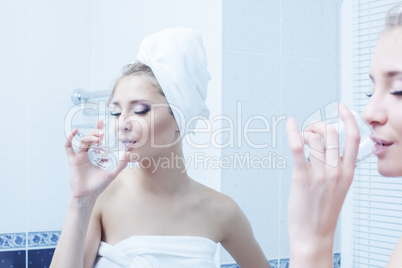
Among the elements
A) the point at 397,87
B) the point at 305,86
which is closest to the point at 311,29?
the point at 305,86

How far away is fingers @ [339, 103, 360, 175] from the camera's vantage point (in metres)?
0.56

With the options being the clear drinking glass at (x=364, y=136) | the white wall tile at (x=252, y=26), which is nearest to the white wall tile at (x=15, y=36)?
the white wall tile at (x=252, y=26)

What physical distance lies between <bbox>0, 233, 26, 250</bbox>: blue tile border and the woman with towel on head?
1.05 m

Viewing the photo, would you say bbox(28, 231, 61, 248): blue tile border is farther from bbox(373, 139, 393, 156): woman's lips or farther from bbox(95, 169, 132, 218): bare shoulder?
bbox(373, 139, 393, 156): woman's lips

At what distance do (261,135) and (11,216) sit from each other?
1.18 m

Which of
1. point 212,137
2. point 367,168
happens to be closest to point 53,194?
point 212,137

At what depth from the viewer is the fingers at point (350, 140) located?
0.56m

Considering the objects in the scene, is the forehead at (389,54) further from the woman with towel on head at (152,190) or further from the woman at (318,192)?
the woman with towel on head at (152,190)

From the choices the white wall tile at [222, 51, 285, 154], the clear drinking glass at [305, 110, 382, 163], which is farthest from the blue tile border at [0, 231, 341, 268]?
the clear drinking glass at [305, 110, 382, 163]

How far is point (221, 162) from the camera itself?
140 centimetres

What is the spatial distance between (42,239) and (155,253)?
1189 mm

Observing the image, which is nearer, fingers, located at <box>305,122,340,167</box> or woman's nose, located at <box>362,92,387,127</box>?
fingers, located at <box>305,122,340,167</box>

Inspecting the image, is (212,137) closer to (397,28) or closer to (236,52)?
(236,52)

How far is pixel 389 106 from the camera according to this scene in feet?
2.21
